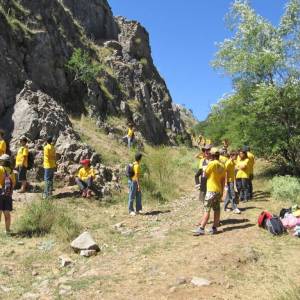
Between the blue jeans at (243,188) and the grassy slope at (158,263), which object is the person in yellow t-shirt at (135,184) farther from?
the blue jeans at (243,188)

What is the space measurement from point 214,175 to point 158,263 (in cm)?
268

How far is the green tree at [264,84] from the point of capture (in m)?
19.1

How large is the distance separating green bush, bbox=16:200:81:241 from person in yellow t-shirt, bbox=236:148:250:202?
530 centimetres

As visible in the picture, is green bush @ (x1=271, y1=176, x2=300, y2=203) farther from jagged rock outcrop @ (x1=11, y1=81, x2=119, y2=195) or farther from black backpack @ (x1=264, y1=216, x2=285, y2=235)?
jagged rock outcrop @ (x1=11, y1=81, x2=119, y2=195)

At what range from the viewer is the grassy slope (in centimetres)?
813

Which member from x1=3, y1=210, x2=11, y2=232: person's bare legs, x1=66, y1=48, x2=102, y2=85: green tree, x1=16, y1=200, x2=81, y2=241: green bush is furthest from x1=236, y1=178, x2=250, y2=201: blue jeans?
x1=66, y1=48, x2=102, y2=85: green tree

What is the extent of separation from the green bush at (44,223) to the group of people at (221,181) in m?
2.98

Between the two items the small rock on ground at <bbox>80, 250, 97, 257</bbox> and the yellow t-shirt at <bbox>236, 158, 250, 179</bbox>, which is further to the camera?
the yellow t-shirt at <bbox>236, 158, 250, 179</bbox>

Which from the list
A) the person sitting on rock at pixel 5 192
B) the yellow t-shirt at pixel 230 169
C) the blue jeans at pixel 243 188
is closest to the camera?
the person sitting on rock at pixel 5 192

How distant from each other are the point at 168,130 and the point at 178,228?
2966 centimetres

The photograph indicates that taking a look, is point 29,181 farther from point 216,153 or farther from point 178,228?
point 216,153

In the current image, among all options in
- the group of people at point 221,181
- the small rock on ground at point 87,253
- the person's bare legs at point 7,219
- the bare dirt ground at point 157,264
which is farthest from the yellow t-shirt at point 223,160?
the person's bare legs at point 7,219

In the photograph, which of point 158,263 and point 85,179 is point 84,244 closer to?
point 158,263

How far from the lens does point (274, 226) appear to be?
1114 centimetres
